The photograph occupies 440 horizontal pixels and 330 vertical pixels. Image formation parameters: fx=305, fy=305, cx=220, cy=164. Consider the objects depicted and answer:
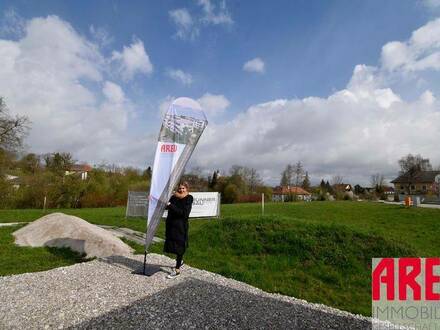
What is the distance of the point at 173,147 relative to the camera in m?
6.77

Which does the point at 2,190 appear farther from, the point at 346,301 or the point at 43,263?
the point at 346,301

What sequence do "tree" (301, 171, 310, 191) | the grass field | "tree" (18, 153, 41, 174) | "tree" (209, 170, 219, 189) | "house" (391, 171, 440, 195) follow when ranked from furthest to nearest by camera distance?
"house" (391, 171, 440, 195) < "tree" (301, 171, 310, 191) < "tree" (209, 170, 219, 189) < "tree" (18, 153, 41, 174) < the grass field

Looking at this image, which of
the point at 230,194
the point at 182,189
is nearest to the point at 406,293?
the point at 182,189

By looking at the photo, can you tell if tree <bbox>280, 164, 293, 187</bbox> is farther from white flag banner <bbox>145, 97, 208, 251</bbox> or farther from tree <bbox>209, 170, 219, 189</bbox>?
white flag banner <bbox>145, 97, 208, 251</bbox>

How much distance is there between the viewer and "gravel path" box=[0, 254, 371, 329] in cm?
428

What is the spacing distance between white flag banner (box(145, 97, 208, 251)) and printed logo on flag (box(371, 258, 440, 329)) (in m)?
4.57

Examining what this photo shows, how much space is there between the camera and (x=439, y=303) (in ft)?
19.3

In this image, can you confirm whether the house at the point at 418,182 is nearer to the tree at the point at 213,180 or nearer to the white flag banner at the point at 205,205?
the tree at the point at 213,180

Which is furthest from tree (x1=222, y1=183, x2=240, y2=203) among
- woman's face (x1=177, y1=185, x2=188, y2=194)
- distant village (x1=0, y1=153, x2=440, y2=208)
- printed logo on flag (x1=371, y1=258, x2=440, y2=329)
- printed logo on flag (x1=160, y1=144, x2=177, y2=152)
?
printed logo on flag (x1=160, y1=144, x2=177, y2=152)

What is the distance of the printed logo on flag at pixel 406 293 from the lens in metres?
5.27

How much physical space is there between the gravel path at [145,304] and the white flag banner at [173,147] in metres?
1.35

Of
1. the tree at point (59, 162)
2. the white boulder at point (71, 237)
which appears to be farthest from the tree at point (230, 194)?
the white boulder at point (71, 237)

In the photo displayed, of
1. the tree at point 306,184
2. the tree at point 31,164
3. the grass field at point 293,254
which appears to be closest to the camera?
the grass field at point 293,254

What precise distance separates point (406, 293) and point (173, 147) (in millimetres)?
5741
